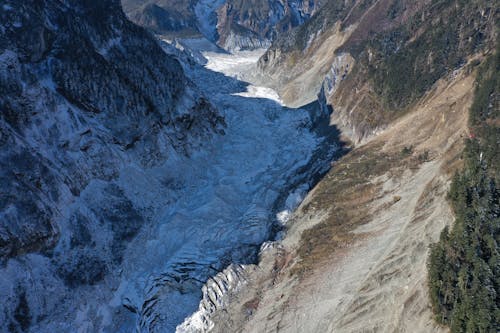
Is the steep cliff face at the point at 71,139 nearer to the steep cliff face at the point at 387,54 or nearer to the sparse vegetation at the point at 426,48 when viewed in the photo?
the steep cliff face at the point at 387,54

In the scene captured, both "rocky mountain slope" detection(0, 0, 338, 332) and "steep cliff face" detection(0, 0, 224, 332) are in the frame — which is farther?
"rocky mountain slope" detection(0, 0, 338, 332)

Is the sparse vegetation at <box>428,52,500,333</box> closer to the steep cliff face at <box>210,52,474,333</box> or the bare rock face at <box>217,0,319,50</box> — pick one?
the steep cliff face at <box>210,52,474,333</box>

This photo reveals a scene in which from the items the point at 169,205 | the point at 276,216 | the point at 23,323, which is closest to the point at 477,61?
the point at 276,216

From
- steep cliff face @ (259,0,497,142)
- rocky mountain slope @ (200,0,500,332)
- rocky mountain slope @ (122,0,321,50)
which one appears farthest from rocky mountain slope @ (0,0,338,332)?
rocky mountain slope @ (122,0,321,50)

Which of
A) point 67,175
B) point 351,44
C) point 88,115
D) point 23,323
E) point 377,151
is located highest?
point 88,115

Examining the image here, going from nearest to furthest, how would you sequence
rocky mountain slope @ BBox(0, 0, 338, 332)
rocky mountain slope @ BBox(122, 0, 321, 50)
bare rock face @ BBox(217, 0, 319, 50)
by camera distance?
rocky mountain slope @ BBox(0, 0, 338, 332), bare rock face @ BBox(217, 0, 319, 50), rocky mountain slope @ BBox(122, 0, 321, 50)

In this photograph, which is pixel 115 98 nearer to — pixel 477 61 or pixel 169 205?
pixel 169 205
